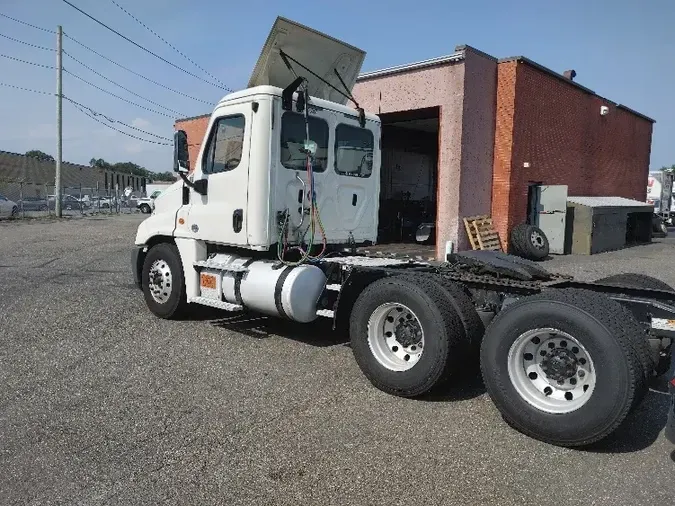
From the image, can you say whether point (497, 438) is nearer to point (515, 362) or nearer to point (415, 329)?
point (515, 362)

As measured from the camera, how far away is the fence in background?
32.2m

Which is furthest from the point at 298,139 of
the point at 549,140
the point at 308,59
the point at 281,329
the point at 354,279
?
the point at 549,140

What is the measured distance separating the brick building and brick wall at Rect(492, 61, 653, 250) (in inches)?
1.3

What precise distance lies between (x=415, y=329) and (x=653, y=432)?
1.94 meters

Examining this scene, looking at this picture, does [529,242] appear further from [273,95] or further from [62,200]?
[62,200]

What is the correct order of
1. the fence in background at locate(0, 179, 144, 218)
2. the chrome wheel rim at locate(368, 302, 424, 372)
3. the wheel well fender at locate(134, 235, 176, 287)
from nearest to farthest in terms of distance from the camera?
the chrome wheel rim at locate(368, 302, 424, 372)
the wheel well fender at locate(134, 235, 176, 287)
the fence in background at locate(0, 179, 144, 218)

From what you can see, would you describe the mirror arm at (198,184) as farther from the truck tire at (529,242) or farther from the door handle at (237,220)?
the truck tire at (529,242)

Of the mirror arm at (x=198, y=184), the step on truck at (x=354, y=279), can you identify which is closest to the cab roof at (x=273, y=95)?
the step on truck at (x=354, y=279)

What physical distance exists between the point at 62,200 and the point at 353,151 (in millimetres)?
31060

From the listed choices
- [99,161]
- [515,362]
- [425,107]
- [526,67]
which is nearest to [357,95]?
[425,107]

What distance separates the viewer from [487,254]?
5.32m

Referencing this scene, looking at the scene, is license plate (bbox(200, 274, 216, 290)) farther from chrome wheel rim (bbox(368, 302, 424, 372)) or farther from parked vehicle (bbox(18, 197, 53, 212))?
parked vehicle (bbox(18, 197, 53, 212))

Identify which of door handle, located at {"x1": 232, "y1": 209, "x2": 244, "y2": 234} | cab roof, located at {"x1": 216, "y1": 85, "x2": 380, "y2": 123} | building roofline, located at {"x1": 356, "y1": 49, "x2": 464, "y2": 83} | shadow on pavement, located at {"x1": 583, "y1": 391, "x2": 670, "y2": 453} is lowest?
shadow on pavement, located at {"x1": 583, "y1": 391, "x2": 670, "y2": 453}

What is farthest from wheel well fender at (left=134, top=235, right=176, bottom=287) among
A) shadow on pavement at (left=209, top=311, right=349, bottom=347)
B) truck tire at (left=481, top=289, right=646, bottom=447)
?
truck tire at (left=481, top=289, right=646, bottom=447)
